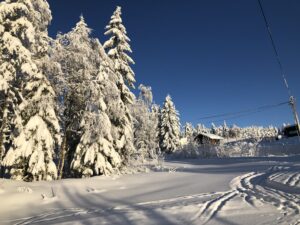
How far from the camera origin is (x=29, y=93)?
1866 cm

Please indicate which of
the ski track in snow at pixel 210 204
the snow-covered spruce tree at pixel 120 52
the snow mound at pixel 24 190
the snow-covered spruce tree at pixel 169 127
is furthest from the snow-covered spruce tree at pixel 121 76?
the snow-covered spruce tree at pixel 169 127

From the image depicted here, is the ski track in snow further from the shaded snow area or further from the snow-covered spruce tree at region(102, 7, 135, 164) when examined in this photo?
the snow-covered spruce tree at region(102, 7, 135, 164)

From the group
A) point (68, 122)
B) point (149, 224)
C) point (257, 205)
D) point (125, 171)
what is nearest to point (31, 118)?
point (68, 122)

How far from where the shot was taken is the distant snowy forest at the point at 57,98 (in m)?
16.3

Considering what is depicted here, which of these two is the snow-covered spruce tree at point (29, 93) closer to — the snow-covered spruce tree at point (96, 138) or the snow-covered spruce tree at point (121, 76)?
the snow-covered spruce tree at point (96, 138)

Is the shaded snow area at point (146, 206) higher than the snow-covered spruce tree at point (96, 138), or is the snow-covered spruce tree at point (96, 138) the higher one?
the snow-covered spruce tree at point (96, 138)

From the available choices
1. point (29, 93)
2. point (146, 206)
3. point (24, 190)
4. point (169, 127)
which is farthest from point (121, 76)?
point (169, 127)

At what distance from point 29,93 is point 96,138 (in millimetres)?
5039

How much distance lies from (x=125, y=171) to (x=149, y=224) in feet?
50.5

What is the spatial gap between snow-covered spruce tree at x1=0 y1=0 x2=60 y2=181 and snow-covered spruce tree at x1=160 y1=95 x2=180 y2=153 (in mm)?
41320

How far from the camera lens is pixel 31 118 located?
17.7 meters

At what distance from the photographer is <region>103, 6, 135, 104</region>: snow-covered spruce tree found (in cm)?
2402

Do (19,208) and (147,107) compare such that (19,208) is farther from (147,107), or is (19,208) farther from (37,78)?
(147,107)

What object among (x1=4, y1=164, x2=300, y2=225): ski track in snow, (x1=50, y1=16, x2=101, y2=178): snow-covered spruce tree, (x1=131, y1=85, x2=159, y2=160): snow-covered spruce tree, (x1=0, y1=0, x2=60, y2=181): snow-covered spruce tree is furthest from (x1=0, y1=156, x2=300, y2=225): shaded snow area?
(x1=131, y1=85, x2=159, y2=160): snow-covered spruce tree
